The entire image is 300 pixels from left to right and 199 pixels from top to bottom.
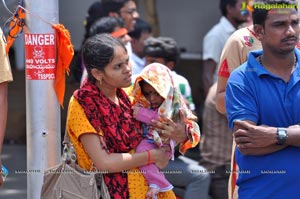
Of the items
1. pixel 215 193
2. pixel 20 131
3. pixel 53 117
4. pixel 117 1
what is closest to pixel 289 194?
pixel 53 117

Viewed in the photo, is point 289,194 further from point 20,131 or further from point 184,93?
point 20,131

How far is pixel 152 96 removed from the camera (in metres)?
4.31

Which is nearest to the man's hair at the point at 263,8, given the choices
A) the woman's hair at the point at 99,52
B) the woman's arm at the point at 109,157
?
the woman's hair at the point at 99,52

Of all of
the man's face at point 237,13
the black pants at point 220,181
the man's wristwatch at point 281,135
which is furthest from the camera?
the man's face at point 237,13

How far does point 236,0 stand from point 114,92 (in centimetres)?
405

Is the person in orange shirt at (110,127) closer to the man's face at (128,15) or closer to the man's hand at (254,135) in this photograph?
the man's hand at (254,135)

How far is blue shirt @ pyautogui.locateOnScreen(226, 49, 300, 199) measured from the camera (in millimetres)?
3902

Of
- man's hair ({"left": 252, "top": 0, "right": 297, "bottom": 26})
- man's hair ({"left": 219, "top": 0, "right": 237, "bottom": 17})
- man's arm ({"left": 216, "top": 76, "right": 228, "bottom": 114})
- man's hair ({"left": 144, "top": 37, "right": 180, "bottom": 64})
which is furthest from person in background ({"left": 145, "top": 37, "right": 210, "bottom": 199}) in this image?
man's hair ({"left": 219, "top": 0, "right": 237, "bottom": 17})

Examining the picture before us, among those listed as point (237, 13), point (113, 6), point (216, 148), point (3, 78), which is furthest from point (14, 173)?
point (3, 78)

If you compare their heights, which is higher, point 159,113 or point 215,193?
point 159,113

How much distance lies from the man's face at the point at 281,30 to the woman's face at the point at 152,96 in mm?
695

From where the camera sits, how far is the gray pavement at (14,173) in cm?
757

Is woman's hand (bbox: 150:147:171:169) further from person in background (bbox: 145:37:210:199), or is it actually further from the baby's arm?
person in background (bbox: 145:37:210:199)

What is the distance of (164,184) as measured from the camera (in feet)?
14.1
